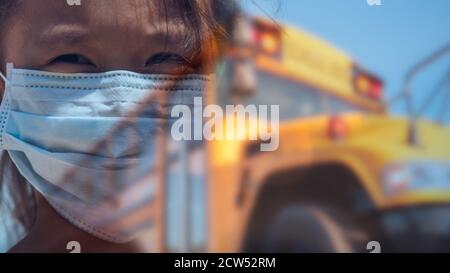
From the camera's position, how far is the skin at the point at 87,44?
113 inches

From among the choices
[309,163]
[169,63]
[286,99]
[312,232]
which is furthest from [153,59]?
[312,232]

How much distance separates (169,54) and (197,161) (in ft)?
1.47

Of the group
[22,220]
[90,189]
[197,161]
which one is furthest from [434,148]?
[22,220]

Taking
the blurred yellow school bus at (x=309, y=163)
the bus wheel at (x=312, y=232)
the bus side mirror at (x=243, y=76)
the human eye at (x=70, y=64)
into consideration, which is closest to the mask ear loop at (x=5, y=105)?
the human eye at (x=70, y=64)

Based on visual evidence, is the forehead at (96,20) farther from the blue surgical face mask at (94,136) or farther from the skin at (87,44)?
the blue surgical face mask at (94,136)

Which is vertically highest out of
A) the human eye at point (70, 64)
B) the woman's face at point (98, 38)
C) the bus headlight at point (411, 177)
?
the woman's face at point (98, 38)

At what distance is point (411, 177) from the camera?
9.19 feet

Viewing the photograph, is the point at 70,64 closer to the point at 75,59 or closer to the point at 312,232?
the point at 75,59

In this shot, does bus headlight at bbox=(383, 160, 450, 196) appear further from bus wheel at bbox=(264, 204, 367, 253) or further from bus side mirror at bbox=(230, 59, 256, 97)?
bus side mirror at bbox=(230, 59, 256, 97)

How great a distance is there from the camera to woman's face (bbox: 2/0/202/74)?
9.40ft

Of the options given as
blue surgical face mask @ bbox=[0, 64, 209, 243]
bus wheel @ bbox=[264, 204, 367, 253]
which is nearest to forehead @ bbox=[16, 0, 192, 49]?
blue surgical face mask @ bbox=[0, 64, 209, 243]

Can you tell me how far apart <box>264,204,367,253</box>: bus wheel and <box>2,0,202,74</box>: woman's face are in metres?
0.71

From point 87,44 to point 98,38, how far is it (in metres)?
0.05
